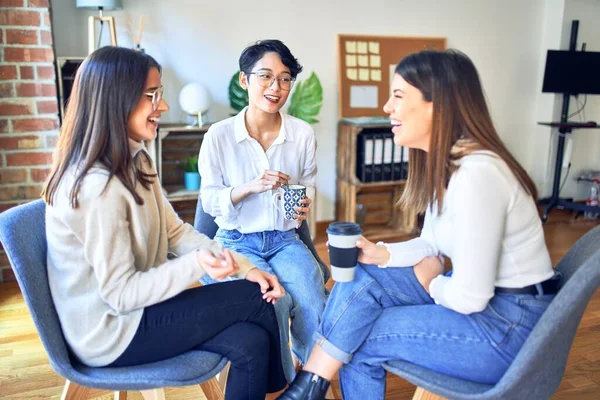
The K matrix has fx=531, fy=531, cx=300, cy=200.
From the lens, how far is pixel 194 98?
3.12 meters

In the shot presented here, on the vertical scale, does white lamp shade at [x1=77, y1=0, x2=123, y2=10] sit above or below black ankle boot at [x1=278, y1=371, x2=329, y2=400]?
above

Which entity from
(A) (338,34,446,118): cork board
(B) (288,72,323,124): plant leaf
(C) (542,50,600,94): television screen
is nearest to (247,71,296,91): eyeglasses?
(B) (288,72,323,124): plant leaf

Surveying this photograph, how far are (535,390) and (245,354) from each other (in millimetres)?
635

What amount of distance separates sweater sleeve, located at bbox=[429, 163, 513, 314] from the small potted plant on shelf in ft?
7.42

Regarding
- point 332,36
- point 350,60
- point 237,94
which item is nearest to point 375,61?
point 350,60

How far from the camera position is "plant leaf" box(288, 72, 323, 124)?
11.1 ft

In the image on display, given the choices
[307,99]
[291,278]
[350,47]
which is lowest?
[291,278]

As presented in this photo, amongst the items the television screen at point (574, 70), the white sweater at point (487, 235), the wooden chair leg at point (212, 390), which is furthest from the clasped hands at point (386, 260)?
the television screen at point (574, 70)

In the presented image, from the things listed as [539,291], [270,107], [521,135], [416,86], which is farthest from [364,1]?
[539,291]

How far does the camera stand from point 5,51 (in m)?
2.58

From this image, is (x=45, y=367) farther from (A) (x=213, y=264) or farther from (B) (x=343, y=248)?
(B) (x=343, y=248)

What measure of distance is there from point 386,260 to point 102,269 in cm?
69

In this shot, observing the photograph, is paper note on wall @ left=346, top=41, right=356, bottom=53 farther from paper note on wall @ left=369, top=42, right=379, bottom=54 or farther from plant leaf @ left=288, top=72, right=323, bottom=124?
plant leaf @ left=288, top=72, right=323, bottom=124

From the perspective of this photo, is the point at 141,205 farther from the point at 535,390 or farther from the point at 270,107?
the point at 535,390
